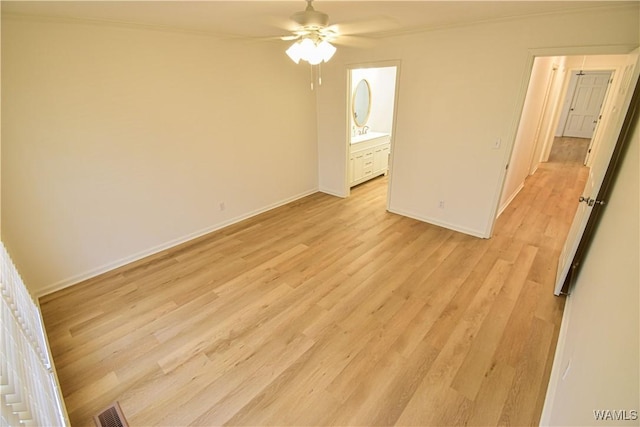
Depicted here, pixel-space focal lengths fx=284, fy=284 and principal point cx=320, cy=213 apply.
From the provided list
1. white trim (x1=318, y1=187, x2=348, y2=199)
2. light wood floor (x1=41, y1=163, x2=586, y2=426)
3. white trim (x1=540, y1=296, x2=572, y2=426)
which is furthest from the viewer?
white trim (x1=318, y1=187, x2=348, y2=199)

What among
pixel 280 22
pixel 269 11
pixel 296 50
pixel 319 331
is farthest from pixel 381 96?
pixel 319 331

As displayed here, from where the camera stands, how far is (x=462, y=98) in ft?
10.6

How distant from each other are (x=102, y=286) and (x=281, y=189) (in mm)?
2598

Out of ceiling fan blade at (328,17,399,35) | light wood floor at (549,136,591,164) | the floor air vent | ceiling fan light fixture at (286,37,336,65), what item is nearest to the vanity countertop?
ceiling fan blade at (328,17,399,35)

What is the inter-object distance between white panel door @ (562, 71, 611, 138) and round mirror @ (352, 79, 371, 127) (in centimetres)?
801

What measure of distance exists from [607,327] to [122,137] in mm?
3771

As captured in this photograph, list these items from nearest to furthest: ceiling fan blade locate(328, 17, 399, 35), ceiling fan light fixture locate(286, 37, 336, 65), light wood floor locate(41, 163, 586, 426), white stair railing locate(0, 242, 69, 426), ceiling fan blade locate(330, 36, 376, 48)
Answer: white stair railing locate(0, 242, 69, 426)
light wood floor locate(41, 163, 586, 426)
ceiling fan light fixture locate(286, 37, 336, 65)
ceiling fan blade locate(328, 17, 399, 35)
ceiling fan blade locate(330, 36, 376, 48)

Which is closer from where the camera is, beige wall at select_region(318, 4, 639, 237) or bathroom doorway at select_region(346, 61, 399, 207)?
beige wall at select_region(318, 4, 639, 237)

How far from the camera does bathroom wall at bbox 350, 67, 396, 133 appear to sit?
221 inches

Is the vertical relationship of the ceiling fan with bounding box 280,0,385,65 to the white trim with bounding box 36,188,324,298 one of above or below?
above

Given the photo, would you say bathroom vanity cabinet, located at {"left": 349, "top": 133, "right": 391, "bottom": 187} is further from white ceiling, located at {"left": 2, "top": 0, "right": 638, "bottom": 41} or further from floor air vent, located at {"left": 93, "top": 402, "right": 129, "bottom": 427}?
floor air vent, located at {"left": 93, "top": 402, "right": 129, "bottom": 427}

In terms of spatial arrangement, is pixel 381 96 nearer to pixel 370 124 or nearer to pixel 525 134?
pixel 370 124

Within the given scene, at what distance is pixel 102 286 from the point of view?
2.79 metres

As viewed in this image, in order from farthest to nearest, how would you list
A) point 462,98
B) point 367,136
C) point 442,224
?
point 367,136 → point 442,224 → point 462,98
